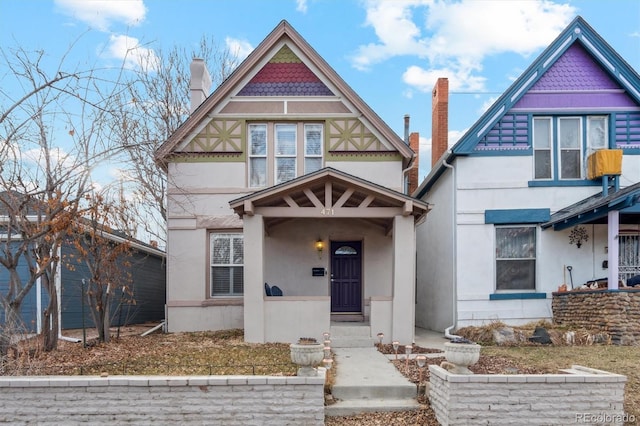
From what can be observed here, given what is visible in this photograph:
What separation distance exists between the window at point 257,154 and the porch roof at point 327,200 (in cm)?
243

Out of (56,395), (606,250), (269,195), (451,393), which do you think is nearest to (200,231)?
(269,195)

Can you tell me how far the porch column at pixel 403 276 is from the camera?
1002cm

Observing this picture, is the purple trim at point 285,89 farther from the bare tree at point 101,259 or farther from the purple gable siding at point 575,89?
the purple gable siding at point 575,89

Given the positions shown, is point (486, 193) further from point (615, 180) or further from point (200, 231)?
point (200, 231)

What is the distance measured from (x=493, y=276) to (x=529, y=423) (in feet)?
20.8

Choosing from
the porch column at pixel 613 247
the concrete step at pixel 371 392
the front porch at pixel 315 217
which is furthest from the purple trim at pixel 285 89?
the concrete step at pixel 371 392

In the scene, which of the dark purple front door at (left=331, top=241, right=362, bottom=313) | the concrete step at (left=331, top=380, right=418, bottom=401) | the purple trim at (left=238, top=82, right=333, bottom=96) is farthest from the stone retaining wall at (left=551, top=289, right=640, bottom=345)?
the purple trim at (left=238, top=82, right=333, bottom=96)

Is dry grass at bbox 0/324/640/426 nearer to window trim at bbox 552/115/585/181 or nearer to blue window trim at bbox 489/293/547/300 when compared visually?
blue window trim at bbox 489/293/547/300

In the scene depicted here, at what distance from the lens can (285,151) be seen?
12.5 m

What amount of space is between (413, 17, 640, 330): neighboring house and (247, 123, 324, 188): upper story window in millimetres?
3461

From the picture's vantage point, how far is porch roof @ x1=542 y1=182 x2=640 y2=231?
31.3 feet

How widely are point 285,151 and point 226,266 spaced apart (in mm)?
3351

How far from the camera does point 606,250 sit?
11.4 meters

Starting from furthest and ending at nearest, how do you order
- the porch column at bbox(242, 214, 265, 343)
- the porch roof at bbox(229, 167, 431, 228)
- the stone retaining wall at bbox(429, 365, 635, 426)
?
the porch column at bbox(242, 214, 265, 343) < the porch roof at bbox(229, 167, 431, 228) < the stone retaining wall at bbox(429, 365, 635, 426)
